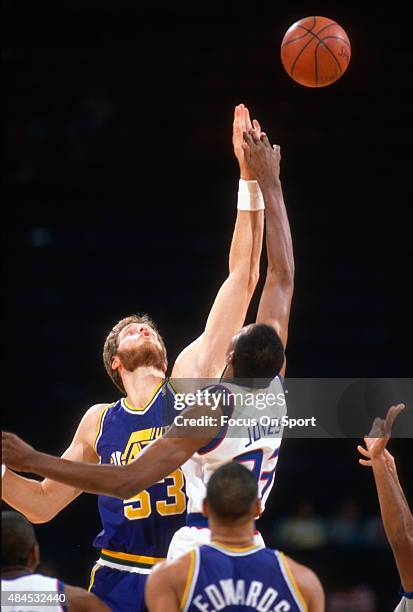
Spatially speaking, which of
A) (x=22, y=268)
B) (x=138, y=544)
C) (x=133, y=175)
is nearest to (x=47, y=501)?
(x=138, y=544)

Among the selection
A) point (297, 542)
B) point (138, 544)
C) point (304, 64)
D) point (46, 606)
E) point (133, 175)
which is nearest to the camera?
point (46, 606)

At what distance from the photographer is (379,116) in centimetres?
1157

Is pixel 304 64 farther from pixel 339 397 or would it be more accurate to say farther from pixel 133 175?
pixel 133 175

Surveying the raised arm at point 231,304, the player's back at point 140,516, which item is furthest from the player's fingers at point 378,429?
the player's back at point 140,516

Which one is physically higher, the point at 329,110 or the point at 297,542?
the point at 329,110

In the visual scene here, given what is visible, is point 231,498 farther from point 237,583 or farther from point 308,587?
point 308,587

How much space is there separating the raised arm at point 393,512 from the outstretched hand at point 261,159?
4.57 feet

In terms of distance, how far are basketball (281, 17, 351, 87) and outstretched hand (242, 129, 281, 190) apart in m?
0.87

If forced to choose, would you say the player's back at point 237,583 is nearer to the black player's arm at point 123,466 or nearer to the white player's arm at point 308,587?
the white player's arm at point 308,587

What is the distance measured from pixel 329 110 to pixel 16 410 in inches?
208

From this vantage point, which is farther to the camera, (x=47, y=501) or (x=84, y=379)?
(x=84, y=379)

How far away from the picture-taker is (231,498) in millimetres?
3252

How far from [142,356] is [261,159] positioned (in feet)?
4.06

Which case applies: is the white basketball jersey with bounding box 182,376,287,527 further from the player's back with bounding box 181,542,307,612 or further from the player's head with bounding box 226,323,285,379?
the player's back with bounding box 181,542,307,612
